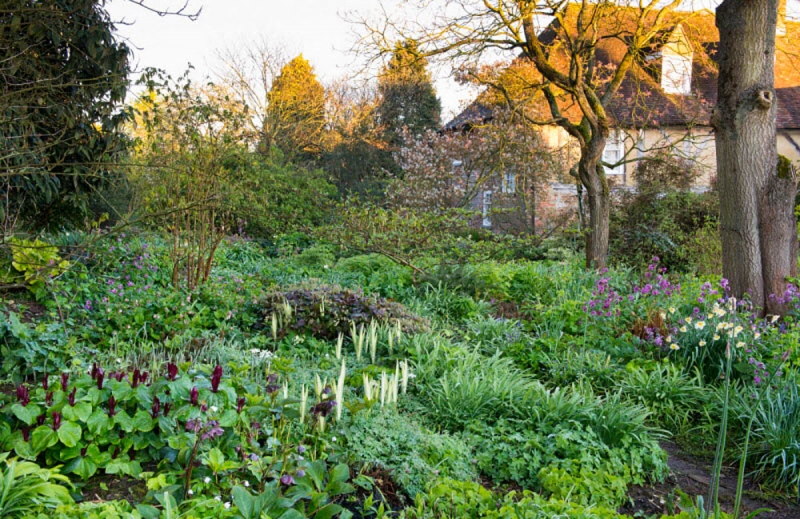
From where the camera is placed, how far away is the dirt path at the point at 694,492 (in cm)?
343

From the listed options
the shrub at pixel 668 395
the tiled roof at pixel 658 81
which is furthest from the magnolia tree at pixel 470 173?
the shrub at pixel 668 395

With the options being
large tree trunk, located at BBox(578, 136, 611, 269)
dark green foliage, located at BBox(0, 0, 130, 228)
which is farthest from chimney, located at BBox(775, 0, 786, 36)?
dark green foliage, located at BBox(0, 0, 130, 228)

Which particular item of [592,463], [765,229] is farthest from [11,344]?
[765,229]

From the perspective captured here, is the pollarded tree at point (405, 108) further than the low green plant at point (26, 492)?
Yes

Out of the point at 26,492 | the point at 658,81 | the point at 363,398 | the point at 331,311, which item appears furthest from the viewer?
the point at 658,81

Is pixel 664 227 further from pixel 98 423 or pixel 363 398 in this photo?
pixel 98 423

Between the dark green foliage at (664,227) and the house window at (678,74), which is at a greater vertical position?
the house window at (678,74)

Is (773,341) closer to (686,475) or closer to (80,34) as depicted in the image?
(686,475)

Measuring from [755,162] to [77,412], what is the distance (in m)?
6.85

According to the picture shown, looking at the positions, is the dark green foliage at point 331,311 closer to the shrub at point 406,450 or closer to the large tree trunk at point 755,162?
the shrub at point 406,450

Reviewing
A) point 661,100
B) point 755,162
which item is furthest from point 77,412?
point 661,100

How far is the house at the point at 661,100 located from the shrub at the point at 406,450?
7316 mm

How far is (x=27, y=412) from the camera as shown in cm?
261

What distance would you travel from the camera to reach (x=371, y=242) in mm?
8734
